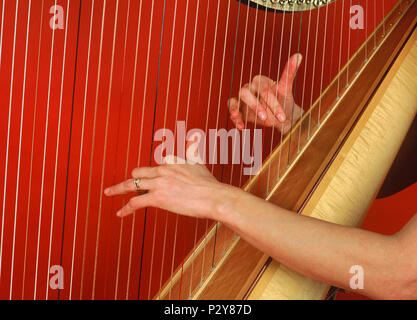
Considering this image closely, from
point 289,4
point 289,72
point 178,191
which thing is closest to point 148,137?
point 289,72

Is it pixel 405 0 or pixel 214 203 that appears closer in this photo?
pixel 214 203

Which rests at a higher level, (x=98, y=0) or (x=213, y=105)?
(x=98, y=0)

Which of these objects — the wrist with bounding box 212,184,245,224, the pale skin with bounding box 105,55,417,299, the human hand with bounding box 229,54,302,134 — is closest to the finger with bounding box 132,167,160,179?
the pale skin with bounding box 105,55,417,299

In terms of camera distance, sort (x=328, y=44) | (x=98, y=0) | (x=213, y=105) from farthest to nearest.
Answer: (x=328, y=44), (x=213, y=105), (x=98, y=0)

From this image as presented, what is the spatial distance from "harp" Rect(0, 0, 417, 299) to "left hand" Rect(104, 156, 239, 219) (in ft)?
0.37

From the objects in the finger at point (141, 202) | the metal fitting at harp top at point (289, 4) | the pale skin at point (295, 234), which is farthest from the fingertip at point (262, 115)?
the finger at point (141, 202)

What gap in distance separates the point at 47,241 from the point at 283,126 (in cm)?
83

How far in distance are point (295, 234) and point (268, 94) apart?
0.66m

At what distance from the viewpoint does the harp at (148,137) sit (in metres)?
1.06

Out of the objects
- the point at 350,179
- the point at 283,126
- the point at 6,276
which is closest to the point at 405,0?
the point at 283,126

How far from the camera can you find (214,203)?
893mm

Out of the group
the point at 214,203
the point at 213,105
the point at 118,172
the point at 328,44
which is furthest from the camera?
the point at 328,44

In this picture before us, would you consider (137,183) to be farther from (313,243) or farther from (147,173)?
(313,243)

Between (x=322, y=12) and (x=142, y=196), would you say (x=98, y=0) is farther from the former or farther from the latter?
(x=322, y=12)
